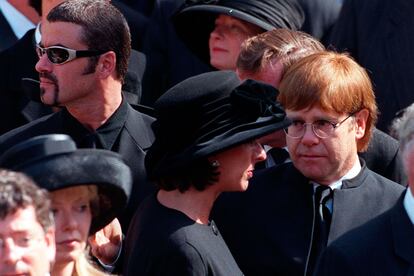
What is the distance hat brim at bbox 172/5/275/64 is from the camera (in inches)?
260

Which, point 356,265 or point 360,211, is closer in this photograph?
point 356,265

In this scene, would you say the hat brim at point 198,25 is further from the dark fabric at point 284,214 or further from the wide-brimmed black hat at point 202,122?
the wide-brimmed black hat at point 202,122

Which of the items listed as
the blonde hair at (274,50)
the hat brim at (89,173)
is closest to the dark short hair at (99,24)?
the blonde hair at (274,50)

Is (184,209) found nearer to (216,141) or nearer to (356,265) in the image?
(216,141)

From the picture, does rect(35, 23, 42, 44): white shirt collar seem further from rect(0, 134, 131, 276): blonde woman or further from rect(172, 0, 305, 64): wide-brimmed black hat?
rect(0, 134, 131, 276): blonde woman

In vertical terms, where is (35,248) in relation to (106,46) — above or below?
above


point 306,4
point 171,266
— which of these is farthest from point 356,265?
point 306,4

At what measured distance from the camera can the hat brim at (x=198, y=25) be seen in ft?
21.6

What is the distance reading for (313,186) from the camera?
547 centimetres

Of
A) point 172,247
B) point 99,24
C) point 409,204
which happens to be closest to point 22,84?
point 99,24

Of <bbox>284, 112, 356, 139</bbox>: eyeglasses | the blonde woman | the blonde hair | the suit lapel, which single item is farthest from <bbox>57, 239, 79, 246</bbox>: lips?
the blonde hair

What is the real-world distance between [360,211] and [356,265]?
882 mm

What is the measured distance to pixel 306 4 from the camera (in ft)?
23.6

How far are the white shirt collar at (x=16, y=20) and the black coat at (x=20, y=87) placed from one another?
0.59 m
